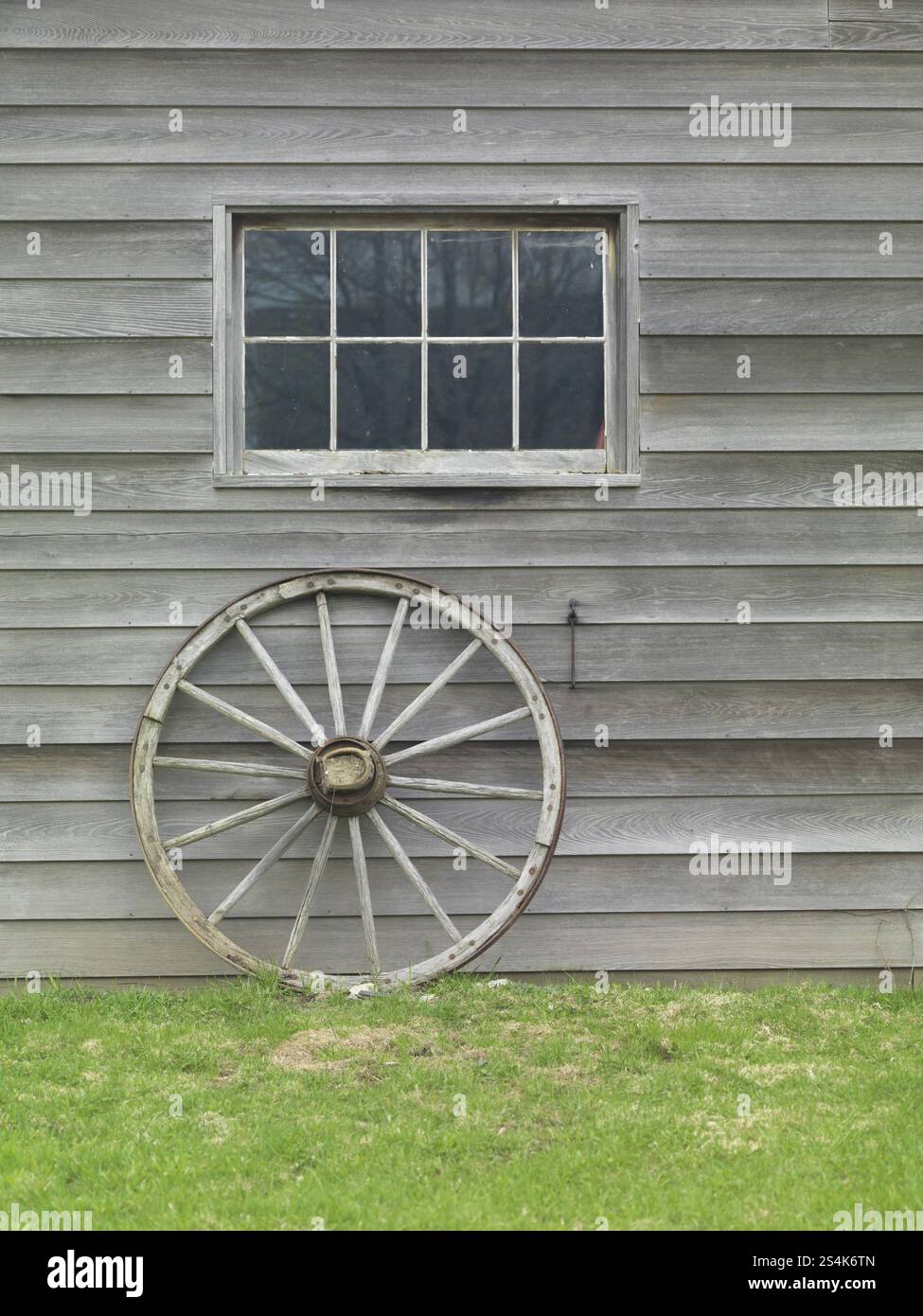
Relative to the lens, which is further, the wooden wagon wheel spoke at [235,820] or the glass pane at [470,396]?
the glass pane at [470,396]

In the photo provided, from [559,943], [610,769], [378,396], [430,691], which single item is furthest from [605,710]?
[378,396]

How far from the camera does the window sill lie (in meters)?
4.34

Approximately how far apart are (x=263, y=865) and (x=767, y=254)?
115 inches

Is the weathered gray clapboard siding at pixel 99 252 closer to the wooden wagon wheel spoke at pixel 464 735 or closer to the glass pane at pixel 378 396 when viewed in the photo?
the glass pane at pixel 378 396

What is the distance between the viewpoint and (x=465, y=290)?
4500 mm

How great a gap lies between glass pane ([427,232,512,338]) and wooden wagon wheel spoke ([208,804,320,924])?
187 centimetres

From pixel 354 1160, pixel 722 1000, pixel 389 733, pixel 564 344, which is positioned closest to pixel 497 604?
pixel 389 733

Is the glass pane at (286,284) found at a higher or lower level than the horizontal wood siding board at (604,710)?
higher

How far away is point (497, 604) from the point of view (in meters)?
4.38

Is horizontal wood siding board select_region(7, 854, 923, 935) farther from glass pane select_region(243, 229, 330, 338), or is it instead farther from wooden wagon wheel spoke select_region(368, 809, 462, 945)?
glass pane select_region(243, 229, 330, 338)

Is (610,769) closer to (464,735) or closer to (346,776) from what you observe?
(464,735)

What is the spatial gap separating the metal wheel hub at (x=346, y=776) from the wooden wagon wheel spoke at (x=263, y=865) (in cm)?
9

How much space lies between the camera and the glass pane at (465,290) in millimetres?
4500

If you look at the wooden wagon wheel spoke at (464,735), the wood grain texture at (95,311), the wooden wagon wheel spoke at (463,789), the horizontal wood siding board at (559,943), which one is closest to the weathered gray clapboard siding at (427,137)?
the wood grain texture at (95,311)
